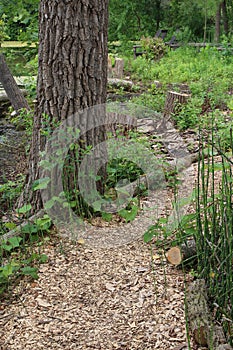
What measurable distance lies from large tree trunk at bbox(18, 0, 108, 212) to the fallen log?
4.22ft

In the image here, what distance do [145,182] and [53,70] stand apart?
1058 mm

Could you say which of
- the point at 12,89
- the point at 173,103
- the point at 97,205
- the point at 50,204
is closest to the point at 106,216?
the point at 97,205

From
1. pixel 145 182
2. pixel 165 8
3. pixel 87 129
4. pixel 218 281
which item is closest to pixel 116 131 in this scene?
pixel 145 182

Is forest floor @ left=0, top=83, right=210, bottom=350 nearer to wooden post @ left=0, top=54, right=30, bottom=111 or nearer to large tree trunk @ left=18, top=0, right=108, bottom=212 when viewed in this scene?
large tree trunk @ left=18, top=0, right=108, bottom=212

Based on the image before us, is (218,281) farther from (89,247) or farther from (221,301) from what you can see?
(89,247)

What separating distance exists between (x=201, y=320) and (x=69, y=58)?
65.0 inches

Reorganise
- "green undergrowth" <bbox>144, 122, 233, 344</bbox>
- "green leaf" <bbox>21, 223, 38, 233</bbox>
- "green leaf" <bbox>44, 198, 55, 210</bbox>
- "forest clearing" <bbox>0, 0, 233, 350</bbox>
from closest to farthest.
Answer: "green undergrowth" <bbox>144, 122, 233, 344</bbox> → "forest clearing" <bbox>0, 0, 233, 350</bbox> → "green leaf" <bbox>21, 223, 38, 233</bbox> → "green leaf" <bbox>44, 198, 55, 210</bbox>

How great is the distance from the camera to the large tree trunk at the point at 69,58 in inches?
108

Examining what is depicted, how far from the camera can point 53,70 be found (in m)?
2.81

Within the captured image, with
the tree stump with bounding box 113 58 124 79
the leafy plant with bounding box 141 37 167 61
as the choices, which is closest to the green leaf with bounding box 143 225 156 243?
the tree stump with bounding box 113 58 124 79

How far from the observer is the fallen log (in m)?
1.75

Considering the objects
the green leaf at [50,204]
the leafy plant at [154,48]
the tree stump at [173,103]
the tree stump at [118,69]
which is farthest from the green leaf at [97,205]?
the leafy plant at [154,48]

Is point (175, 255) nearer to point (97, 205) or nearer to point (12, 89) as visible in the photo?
point (97, 205)

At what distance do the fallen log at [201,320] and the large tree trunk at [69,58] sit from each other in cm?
129
